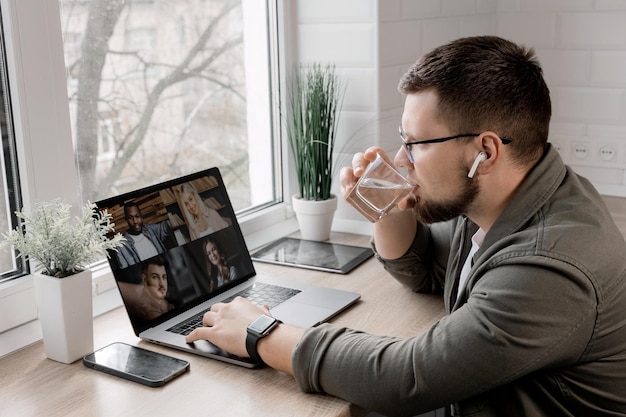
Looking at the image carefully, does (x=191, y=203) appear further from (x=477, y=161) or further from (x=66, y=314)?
(x=477, y=161)

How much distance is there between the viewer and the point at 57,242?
4.50ft

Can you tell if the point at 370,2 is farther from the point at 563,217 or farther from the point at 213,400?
the point at 213,400

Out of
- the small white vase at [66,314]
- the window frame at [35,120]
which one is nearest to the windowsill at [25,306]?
the window frame at [35,120]

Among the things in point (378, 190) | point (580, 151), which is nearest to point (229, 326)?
point (378, 190)

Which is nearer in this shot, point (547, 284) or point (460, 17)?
point (547, 284)

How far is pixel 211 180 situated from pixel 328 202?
43 cm

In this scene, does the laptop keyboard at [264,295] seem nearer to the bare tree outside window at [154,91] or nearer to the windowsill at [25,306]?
the windowsill at [25,306]

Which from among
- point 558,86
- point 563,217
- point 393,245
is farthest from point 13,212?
point 558,86

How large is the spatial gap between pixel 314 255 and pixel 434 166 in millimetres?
696

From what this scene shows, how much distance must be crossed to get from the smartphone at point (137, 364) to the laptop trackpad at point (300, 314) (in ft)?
0.86

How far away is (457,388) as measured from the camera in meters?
1.18

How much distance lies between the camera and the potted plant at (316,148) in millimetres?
2080

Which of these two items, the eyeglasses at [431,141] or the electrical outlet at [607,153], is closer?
the eyeglasses at [431,141]

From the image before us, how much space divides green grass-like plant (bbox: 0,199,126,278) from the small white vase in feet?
0.08
